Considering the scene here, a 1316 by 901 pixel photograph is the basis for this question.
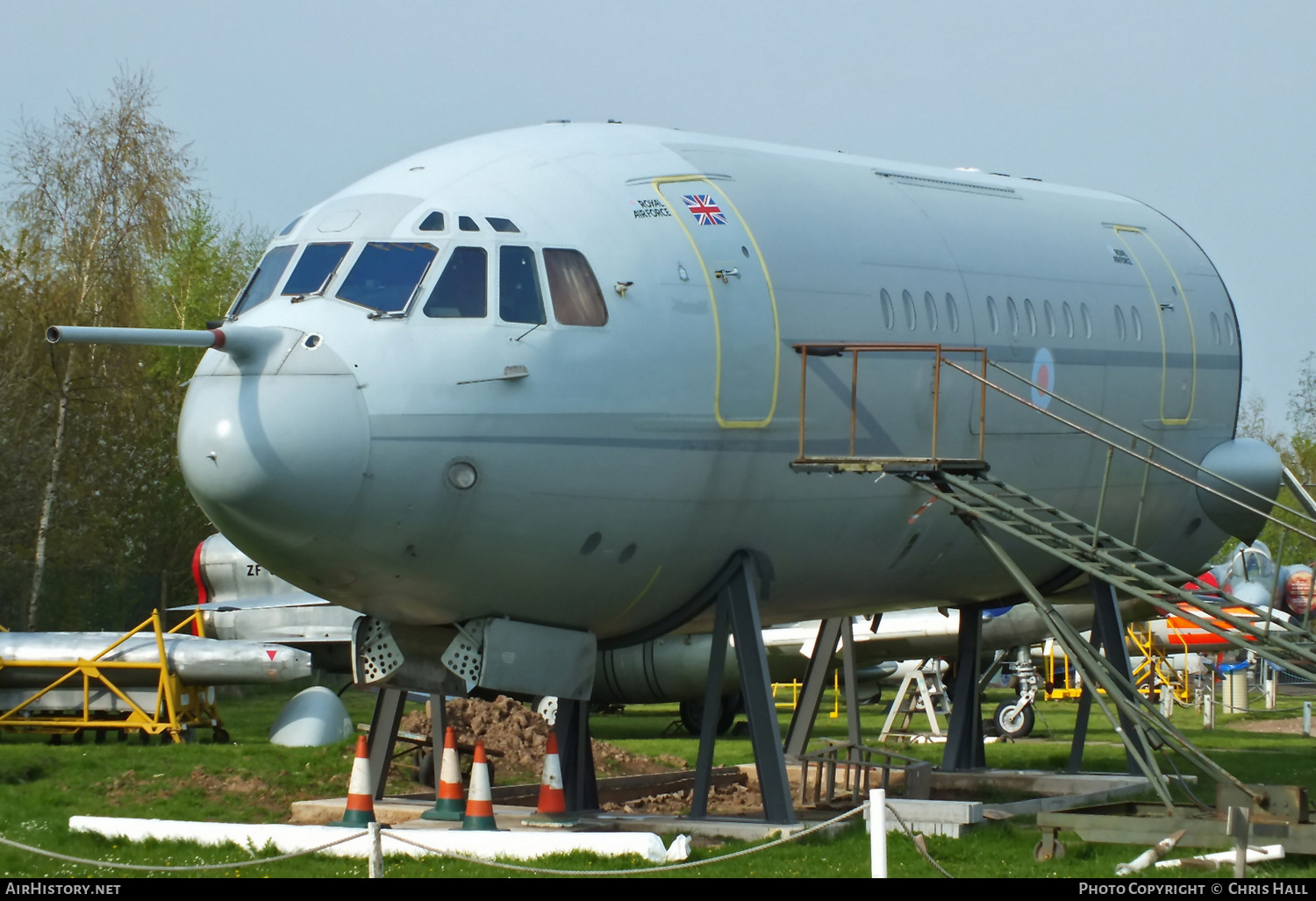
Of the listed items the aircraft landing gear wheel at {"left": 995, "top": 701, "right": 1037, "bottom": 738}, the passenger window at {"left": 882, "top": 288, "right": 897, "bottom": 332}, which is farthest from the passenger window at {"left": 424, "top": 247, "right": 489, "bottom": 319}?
the aircraft landing gear wheel at {"left": 995, "top": 701, "right": 1037, "bottom": 738}

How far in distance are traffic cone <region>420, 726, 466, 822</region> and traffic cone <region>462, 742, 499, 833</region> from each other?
1.90ft

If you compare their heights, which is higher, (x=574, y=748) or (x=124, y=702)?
(x=574, y=748)

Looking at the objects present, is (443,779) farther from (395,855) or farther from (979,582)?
(979,582)

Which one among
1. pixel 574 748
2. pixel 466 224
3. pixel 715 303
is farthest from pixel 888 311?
pixel 574 748

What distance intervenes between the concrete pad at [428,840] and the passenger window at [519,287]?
381 centimetres

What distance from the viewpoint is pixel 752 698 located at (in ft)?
48.2

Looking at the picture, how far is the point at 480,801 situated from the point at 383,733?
9.31ft

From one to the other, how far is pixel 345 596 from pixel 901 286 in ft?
18.4

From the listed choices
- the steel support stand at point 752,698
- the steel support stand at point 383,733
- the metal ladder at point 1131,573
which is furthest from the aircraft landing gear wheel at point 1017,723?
the steel support stand at point 752,698

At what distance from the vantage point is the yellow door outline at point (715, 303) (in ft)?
45.6

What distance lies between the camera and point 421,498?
41.5ft

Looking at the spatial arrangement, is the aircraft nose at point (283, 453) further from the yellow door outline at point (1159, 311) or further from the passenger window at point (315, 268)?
the yellow door outline at point (1159, 311)

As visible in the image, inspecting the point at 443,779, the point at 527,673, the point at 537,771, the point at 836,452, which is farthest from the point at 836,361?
the point at 537,771

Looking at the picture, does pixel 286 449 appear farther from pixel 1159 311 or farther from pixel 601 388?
pixel 1159 311
